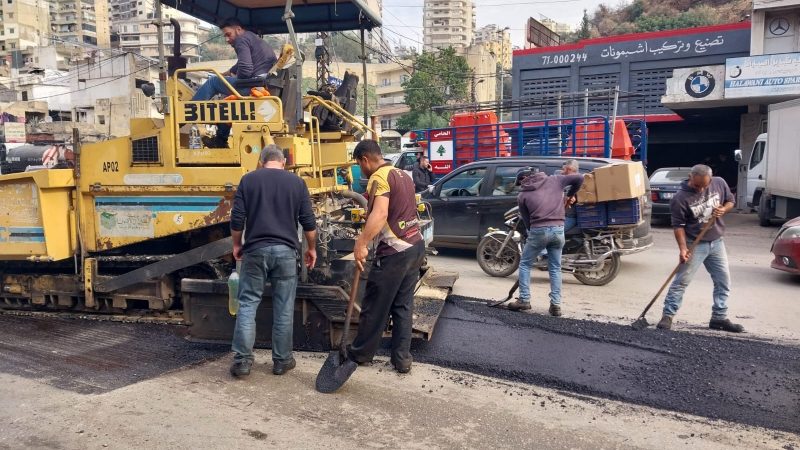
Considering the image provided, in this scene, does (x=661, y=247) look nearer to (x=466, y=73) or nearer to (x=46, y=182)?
(x=46, y=182)

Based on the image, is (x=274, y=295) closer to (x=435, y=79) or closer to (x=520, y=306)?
(x=520, y=306)

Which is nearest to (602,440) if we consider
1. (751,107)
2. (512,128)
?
(512,128)

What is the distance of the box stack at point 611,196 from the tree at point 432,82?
1248 inches

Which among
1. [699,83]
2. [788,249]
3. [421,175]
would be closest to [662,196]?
[699,83]

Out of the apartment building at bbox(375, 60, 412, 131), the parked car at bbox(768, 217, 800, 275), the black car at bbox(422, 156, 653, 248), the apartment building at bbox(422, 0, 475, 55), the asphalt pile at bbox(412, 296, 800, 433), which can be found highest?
the apartment building at bbox(422, 0, 475, 55)

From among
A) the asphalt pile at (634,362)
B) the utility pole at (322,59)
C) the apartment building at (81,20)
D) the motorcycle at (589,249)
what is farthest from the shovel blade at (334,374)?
the apartment building at (81,20)

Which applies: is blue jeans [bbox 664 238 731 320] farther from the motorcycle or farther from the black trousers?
the black trousers

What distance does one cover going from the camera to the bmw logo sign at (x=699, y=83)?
18078 mm

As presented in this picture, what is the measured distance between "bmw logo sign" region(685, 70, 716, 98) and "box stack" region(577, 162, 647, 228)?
11.6 m

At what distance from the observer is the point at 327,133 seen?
6.63 meters

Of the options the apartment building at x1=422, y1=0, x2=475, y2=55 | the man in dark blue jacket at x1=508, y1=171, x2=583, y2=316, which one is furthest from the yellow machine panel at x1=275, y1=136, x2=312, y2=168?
the apartment building at x1=422, y1=0, x2=475, y2=55

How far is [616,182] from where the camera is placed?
801 centimetres

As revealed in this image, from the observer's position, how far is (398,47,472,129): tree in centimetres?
4028

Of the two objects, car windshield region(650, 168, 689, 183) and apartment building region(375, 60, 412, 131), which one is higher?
apartment building region(375, 60, 412, 131)
